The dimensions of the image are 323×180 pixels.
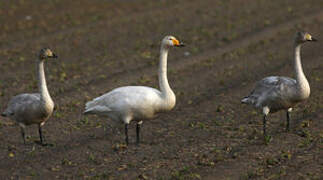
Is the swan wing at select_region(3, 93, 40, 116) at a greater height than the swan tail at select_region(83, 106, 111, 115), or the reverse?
the swan wing at select_region(3, 93, 40, 116)

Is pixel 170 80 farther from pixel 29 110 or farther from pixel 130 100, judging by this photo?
pixel 29 110

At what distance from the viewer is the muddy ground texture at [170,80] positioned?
1012 cm

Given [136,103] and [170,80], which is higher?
[170,80]

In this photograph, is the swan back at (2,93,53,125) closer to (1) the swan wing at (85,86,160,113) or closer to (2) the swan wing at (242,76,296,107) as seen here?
(1) the swan wing at (85,86,160,113)

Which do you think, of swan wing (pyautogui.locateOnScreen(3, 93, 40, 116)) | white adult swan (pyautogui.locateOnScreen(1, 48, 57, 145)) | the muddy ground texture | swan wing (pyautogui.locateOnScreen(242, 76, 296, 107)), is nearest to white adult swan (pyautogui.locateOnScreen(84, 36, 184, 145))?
the muddy ground texture

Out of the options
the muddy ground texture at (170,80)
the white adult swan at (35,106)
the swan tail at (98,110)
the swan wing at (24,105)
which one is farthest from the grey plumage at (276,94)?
the swan wing at (24,105)

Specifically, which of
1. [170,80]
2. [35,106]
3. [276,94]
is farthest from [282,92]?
[170,80]

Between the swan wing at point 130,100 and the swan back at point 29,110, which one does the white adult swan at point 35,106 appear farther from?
the swan wing at point 130,100

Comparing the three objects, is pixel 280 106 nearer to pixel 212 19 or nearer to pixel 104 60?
pixel 104 60

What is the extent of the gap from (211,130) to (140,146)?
1727mm

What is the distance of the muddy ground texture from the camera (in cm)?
1012

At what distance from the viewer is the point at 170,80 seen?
16453 mm

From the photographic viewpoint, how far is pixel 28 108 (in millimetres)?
10945

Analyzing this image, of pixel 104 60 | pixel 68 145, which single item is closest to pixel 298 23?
pixel 104 60
